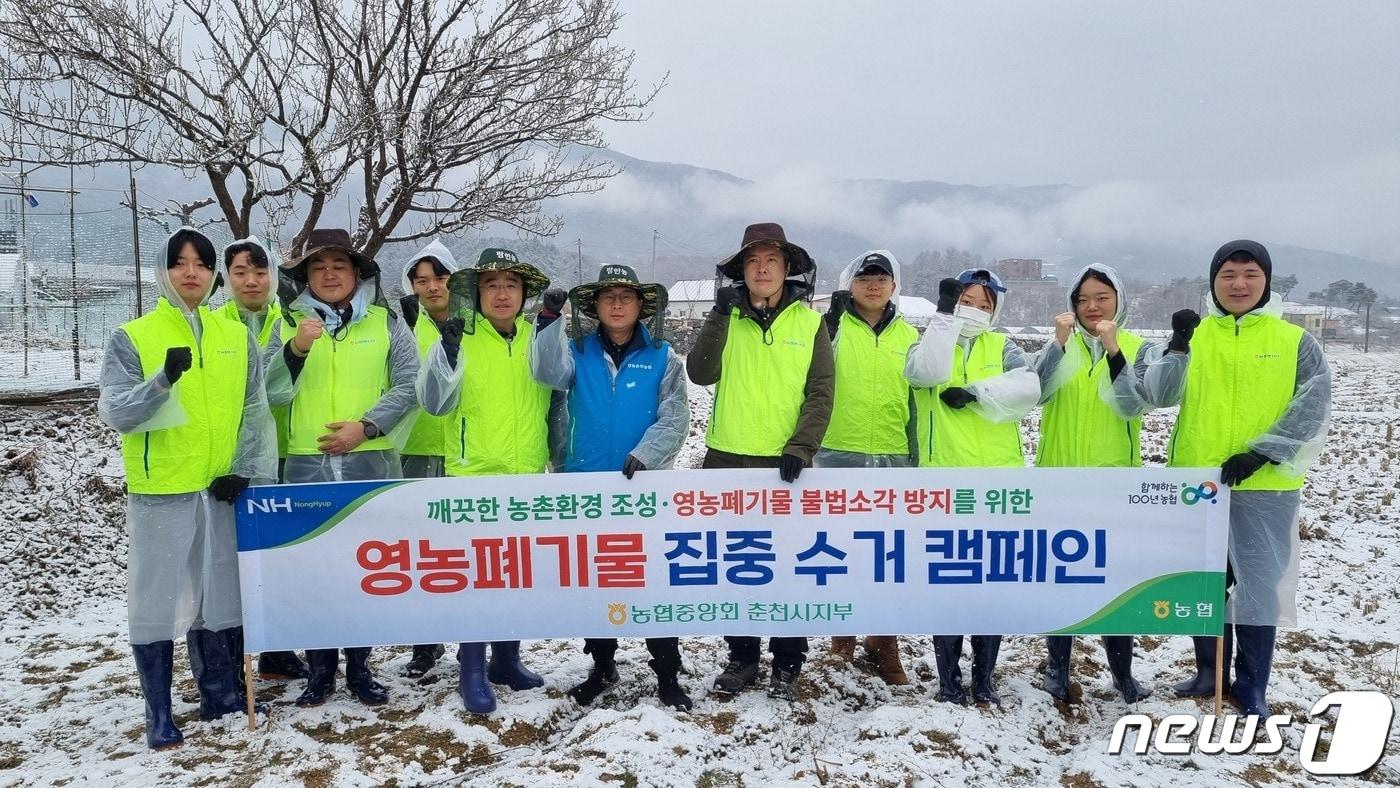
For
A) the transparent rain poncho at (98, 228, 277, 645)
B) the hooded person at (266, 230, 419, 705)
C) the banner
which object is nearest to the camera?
the transparent rain poncho at (98, 228, 277, 645)

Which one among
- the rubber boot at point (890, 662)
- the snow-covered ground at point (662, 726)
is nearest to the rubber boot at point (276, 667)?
the snow-covered ground at point (662, 726)

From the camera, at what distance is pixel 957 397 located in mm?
3756

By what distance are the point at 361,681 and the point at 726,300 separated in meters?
2.67

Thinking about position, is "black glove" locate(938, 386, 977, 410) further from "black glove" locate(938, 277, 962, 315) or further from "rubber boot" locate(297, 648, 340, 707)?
"rubber boot" locate(297, 648, 340, 707)

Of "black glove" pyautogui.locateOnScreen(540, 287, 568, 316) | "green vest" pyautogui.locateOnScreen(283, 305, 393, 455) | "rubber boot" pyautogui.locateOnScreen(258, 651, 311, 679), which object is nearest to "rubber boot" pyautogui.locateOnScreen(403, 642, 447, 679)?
"rubber boot" pyautogui.locateOnScreen(258, 651, 311, 679)

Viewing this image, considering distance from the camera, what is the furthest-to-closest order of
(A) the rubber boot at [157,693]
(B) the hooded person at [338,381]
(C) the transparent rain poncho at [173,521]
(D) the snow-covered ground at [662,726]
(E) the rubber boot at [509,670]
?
(E) the rubber boot at [509,670]
(B) the hooded person at [338,381]
(A) the rubber boot at [157,693]
(C) the transparent rain poncho at [173,521]
(D) the snow-covered ground at [662,726]

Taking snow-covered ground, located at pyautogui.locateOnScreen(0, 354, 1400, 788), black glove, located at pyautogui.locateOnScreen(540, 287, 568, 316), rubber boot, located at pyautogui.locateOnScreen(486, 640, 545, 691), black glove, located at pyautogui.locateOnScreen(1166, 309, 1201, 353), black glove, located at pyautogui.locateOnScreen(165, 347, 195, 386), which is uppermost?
black glove, located at pyautogui.locateOnScreen(540, 287, 568, 316)

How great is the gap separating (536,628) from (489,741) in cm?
52

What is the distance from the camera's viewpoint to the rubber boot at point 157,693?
3.53 metres

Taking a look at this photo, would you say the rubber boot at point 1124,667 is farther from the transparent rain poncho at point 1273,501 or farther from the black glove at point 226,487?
the black glove at point 226,487

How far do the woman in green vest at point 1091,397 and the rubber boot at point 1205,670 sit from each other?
0.20 metres

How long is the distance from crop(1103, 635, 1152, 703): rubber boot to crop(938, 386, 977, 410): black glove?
150 centimetres

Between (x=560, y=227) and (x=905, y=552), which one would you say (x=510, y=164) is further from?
(x=905, y=552)

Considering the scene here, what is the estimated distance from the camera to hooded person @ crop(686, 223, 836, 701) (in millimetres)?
3746
